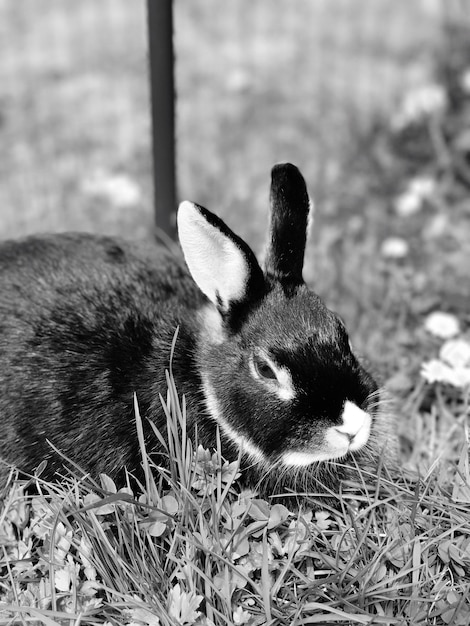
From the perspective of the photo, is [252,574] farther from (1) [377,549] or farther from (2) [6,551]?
(2) [6,551]

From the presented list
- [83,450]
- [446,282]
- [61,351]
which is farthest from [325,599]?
[446,282]

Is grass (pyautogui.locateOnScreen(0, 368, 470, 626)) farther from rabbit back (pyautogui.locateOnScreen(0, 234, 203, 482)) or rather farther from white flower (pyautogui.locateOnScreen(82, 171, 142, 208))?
white flower (pyautogui.locateOnScreen(82, 171, 142, 208))

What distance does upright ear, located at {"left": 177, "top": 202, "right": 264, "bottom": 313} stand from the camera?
293cm

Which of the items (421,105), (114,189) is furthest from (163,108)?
(421,105)

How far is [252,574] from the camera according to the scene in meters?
2.89

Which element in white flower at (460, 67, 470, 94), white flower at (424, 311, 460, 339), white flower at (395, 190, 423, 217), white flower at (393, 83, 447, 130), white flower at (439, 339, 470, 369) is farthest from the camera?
white flower at (393, 83, 447, 130)

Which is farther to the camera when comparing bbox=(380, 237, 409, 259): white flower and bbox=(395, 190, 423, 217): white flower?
bbox=(395, 190, 423, 217): white flower

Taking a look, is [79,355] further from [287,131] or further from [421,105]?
[421,105]

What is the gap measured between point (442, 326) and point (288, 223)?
4.89ft

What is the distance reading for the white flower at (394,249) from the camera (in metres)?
4.90

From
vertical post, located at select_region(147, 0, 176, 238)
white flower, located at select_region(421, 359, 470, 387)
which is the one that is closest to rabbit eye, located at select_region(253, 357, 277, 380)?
white flower, located at select_region(421, 359, 470, 387)

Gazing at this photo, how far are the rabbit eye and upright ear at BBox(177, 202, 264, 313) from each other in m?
0.25

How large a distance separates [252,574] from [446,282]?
8.23 feet

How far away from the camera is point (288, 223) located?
3074 mm
